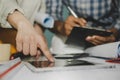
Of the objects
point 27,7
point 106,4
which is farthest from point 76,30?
point 106,4

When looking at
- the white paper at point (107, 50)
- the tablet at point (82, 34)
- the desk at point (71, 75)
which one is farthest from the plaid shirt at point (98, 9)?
the desk at point (71, 75)

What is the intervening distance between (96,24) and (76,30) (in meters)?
0.37

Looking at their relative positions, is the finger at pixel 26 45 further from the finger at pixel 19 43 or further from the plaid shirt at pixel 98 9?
the plaid shirt at pixel 98 9

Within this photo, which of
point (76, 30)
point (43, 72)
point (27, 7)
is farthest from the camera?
point (27, 7)

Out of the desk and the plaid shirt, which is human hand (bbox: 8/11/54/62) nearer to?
the desk

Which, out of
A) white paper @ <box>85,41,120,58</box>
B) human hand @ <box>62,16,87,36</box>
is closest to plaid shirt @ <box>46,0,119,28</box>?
human hand @ <box>62,16,87,36</box>

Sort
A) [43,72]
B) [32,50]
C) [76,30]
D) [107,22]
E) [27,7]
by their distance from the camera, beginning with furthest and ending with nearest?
[107,22]
[27,7]
[76,30]
[32,50]
[43,72]

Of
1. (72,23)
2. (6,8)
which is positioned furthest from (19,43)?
(72,23)

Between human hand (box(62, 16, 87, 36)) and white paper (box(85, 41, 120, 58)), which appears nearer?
white paper (box(85, 41, 120, 58))

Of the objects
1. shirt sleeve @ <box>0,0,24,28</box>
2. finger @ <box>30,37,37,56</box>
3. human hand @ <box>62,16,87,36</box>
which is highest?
shirt sleeve @ <box>0,0,24,28</box>

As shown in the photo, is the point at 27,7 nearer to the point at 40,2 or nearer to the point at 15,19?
the point at 40,2

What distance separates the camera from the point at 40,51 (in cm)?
67

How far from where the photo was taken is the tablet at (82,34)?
0.77 m

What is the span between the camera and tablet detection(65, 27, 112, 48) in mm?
772
